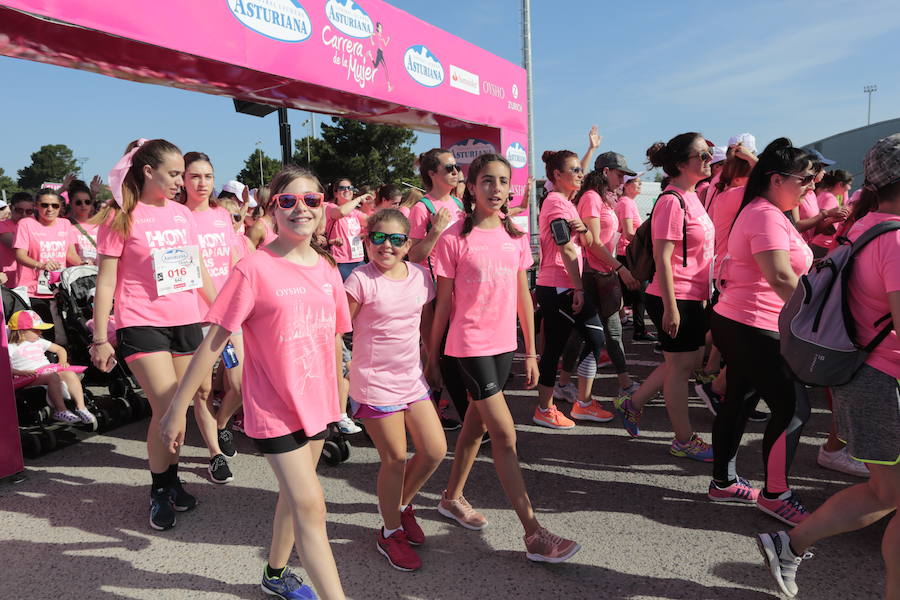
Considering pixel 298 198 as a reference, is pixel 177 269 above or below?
below

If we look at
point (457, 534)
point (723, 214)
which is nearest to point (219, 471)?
point (457, 534)

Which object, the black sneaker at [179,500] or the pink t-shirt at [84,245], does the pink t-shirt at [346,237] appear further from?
the black sneaker at [179,500]

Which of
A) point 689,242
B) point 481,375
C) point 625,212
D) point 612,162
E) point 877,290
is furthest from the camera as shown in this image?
point 625,212

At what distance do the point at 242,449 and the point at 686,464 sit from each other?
3.14 m

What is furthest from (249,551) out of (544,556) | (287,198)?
(287,198)

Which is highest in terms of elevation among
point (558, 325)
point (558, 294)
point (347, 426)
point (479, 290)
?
point (479, 290)

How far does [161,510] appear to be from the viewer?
3.36 meters

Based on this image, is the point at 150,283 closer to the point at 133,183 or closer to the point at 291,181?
the point at 133,183

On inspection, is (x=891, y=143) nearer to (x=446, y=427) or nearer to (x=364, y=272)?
(x=364, y=272)

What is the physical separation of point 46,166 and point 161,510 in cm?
9925

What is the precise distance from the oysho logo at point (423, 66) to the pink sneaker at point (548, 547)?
6772 mm

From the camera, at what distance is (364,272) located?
2.85m

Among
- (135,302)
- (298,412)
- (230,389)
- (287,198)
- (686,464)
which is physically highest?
(287,198)

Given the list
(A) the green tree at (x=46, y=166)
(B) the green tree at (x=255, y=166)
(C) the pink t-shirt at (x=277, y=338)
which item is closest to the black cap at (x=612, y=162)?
(C) the pink t-shirt at (x=277, y=338)
